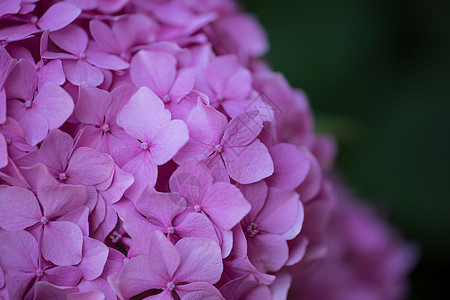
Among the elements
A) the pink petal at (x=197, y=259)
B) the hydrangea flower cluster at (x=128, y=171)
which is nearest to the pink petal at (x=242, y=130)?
the hydrangea flower cluster at (x=128, y=171)

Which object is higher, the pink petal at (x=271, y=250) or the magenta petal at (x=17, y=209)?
the magenta petal at (x=17, y=209)

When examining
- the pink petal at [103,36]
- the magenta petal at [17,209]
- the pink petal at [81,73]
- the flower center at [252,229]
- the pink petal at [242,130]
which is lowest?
the flower center at [252,229]

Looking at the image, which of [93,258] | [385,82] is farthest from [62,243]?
[385,82]

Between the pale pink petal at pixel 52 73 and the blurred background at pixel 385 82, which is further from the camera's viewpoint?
the blurred background at pixel 385 82

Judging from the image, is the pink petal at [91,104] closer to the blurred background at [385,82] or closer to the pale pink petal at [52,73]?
the pale pink petal at [52,73]

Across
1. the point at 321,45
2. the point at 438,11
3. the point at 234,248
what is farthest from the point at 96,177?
the point at 438,11

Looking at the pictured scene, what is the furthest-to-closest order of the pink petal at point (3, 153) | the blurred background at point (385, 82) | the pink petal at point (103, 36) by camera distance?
the blurred background at point (385, 82), the pink petal at point (103, 36), the pink petal at point (3, 153)

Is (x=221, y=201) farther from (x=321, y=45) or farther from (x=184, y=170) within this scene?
(x=321, y=45)
